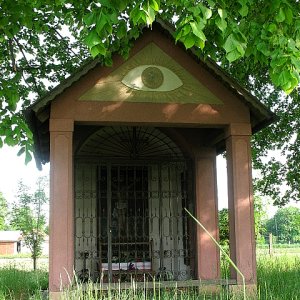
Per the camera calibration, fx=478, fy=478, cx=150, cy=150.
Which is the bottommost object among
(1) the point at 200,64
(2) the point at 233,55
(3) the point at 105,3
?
(2) the point at 233,55

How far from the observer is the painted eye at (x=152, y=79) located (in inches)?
327

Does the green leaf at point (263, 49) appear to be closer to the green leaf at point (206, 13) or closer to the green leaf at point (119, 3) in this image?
the green leaf at point (206, 13)

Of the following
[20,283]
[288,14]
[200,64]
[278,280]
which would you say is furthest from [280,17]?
[20,283]

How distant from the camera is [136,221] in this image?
1117cm

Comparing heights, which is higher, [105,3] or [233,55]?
[105,3]

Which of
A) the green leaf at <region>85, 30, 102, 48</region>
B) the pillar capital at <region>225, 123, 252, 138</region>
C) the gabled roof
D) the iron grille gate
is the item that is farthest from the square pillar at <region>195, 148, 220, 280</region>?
the green leaf at <region>85, 30, 102, 48</region>

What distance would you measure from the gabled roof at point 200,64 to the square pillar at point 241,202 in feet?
1.13

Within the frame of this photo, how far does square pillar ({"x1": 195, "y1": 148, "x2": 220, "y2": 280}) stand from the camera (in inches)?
392

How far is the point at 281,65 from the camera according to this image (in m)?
4.56

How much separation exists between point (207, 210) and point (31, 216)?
36.1 feet

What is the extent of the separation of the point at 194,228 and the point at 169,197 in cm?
100

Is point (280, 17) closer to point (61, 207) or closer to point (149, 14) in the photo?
point (149, 14)

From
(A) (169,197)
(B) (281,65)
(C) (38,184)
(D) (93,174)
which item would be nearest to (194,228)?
(A) (169,197)

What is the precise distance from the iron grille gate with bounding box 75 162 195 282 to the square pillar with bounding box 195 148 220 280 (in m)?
0.33
